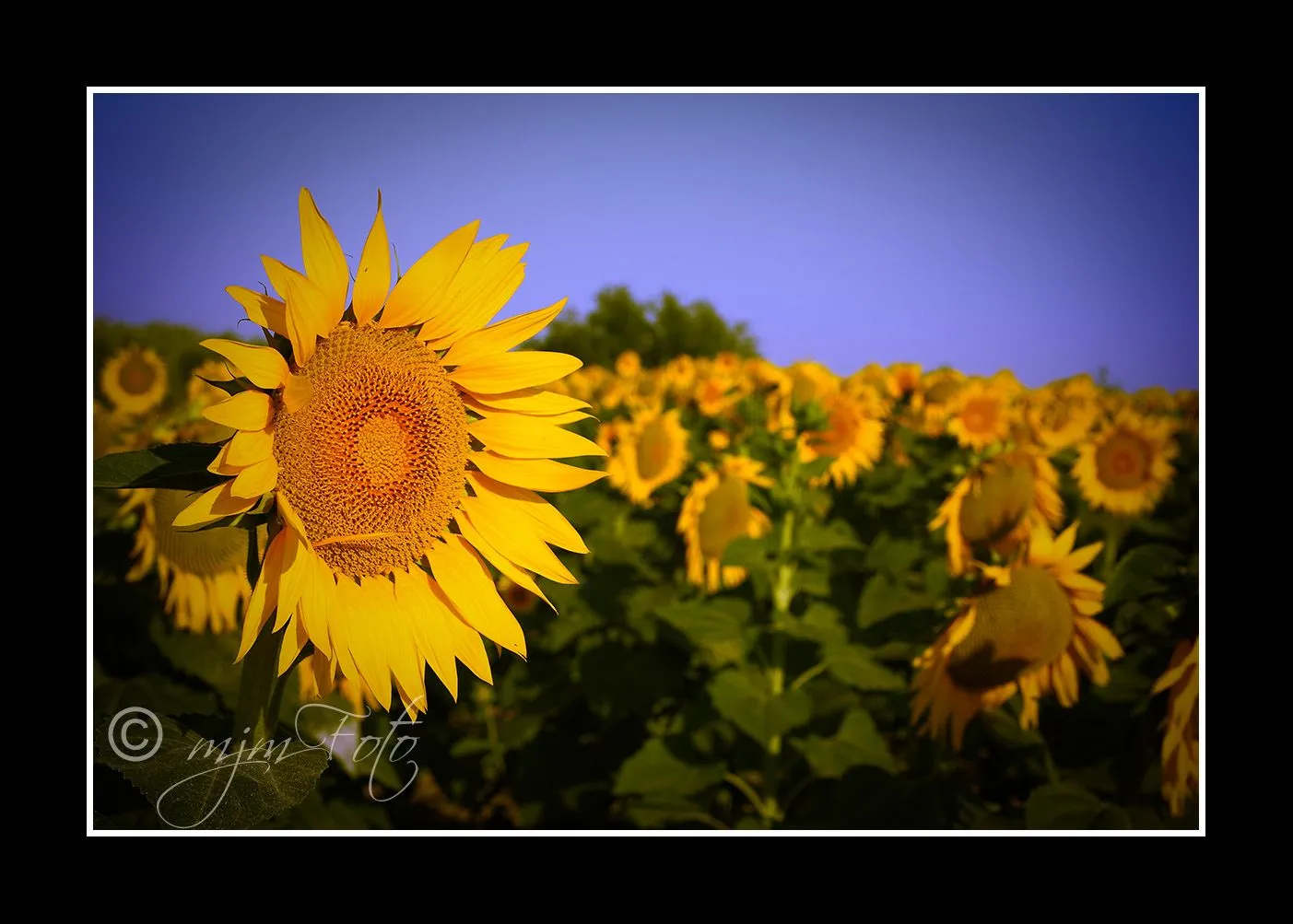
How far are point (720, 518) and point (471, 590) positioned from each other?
230 centimetres

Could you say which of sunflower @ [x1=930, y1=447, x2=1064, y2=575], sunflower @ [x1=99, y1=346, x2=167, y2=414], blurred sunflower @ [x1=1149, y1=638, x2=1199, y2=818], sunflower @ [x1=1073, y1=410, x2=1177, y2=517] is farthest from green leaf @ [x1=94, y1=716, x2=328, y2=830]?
sunflower @ [x1=1073, y1=410, x2=1177, y2=517]

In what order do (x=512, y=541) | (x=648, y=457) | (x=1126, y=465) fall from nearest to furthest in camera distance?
(x=512, y=541)
(x=1126, y=465)
(x=648, y=457)

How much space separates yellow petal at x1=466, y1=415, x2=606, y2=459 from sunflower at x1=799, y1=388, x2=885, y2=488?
10.3 ft

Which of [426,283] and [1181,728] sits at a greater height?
[426,283]

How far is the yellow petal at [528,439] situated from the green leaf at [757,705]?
5.06ft

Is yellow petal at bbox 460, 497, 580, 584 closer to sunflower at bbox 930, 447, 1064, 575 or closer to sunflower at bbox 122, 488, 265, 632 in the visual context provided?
sunflower at bbox 122, 488, 265, 632

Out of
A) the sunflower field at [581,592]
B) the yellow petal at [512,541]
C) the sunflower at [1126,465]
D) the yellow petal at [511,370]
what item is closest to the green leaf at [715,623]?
the sunflower field at [581,592]

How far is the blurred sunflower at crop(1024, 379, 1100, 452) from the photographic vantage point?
14.0ft

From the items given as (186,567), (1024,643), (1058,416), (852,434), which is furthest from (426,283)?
(1058,416)

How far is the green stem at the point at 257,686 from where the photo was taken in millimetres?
959

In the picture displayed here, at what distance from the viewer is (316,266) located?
902 mm

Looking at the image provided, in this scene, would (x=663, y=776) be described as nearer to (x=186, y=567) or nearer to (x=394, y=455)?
(x=186, y=567)

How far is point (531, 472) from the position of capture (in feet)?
3.47
